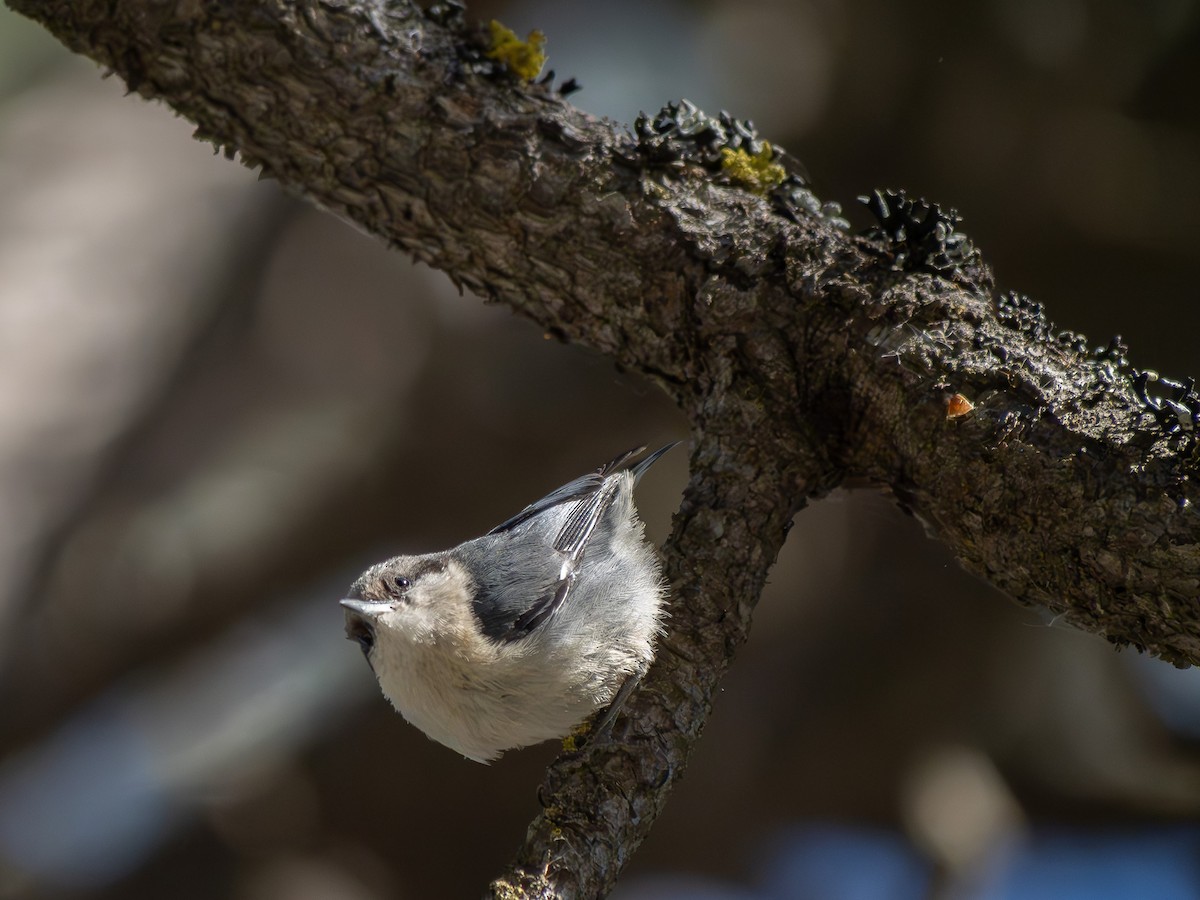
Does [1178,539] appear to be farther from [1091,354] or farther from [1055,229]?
[1055,229]

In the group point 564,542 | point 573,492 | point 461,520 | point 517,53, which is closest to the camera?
point 517,53

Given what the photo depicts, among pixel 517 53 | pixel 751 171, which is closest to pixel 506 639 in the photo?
pixel 751 171

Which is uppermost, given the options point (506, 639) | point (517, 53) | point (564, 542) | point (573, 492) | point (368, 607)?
point (517, 53)

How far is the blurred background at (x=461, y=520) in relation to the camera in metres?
4.29

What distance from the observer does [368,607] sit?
2.39 metres

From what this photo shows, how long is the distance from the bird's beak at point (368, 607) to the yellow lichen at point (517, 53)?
1307 mm

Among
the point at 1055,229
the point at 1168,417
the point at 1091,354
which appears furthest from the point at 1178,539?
the point at 1055,229

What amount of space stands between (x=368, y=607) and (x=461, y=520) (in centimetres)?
212

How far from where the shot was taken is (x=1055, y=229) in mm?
4379

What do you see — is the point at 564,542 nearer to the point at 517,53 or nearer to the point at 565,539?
the point at 565,539

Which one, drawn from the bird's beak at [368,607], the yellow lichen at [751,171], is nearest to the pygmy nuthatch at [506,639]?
the bird's beak at [368,607]

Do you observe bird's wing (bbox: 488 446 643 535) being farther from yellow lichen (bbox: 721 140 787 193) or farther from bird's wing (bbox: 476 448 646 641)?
yellow lichen (bbox: 721 140 787 193)

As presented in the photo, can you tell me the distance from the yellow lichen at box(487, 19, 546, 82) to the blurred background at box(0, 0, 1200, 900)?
206 centimetres

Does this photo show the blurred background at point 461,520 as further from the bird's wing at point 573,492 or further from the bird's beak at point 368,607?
the bird's beak at point 368,607
